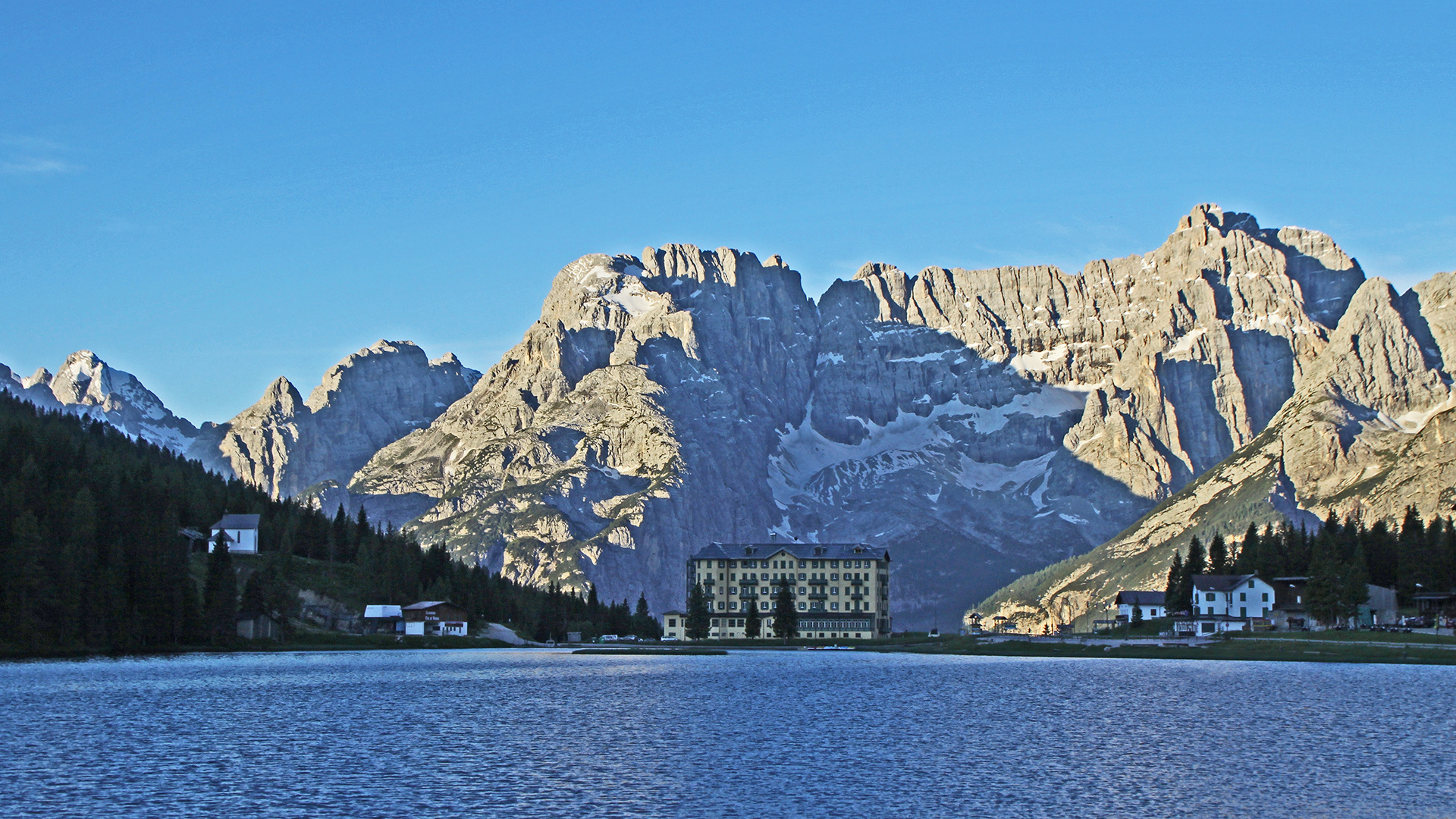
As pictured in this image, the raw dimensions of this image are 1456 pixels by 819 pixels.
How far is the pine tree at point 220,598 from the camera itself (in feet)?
538

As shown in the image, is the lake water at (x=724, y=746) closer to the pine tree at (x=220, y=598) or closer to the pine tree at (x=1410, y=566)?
the pine tree at (x=220, y=598)

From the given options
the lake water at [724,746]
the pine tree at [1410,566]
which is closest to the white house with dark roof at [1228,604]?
the pine tree at [1410,566]

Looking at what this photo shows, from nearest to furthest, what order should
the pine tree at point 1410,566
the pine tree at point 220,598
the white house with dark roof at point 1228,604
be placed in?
the pine tree at point 220,598 → the pine tree at point 1410,566 → the white house with dark roof at point 1228,604

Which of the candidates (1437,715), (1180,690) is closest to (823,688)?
(1180,690)

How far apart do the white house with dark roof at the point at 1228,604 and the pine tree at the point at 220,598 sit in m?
119

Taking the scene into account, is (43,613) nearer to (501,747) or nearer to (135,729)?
(135,729)

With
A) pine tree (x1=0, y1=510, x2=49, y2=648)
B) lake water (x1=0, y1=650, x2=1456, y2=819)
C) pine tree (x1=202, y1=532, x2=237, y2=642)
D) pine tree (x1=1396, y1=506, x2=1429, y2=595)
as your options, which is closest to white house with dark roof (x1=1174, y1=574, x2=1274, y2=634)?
pine tree (x1=1396, y1=506, x2=1429, y2=595)

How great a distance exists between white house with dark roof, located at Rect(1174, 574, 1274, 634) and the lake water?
211 ft

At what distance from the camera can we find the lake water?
171 ft

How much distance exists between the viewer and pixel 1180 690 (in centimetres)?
10294

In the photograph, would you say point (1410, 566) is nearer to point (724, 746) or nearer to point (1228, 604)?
point (1228, 604)

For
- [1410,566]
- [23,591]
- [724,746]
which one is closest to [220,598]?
[23,591]

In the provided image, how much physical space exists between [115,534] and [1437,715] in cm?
13459

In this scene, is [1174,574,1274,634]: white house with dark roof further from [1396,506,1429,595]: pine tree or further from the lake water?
the lake water
